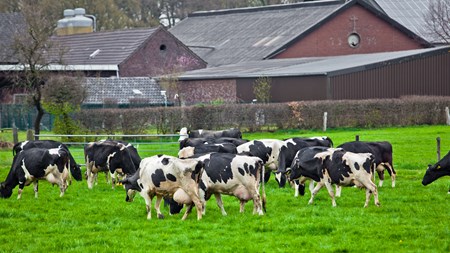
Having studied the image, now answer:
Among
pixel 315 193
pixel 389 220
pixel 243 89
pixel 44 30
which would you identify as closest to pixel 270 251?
pixel 389 220

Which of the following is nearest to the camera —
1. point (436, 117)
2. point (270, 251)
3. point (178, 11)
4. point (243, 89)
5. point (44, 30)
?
point (270, 251)

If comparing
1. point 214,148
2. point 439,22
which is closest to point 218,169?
point 214,148

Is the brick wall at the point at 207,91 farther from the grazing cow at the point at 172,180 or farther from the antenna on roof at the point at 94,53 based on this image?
the grazing cow at the point at 172,180

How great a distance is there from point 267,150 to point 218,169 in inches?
260

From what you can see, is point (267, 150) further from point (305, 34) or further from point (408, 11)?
point (408, 11)

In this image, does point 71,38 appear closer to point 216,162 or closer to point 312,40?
point 312,40

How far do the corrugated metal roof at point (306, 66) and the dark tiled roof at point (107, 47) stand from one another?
13.9 feet

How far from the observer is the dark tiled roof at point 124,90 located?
56.0 meters

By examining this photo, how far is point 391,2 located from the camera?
8225 centimetres

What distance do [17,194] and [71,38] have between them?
158ft

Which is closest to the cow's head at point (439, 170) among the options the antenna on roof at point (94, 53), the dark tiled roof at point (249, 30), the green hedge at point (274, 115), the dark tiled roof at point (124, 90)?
the green hedge at point (274, 115)

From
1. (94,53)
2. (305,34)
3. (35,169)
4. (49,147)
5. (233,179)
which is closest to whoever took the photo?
(233,179)

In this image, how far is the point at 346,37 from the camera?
228 feet

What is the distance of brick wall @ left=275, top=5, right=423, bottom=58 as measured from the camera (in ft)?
227
